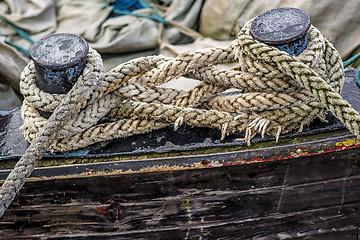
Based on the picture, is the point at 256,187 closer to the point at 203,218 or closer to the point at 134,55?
the point at 203,218

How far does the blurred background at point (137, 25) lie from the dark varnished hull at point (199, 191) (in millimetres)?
986

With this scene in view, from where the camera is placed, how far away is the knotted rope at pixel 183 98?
142 centimetres

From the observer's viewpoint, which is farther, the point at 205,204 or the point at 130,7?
the point at 130,7

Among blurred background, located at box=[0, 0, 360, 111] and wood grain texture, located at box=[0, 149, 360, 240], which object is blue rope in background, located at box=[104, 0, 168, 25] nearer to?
blurred background, located at box=[0, 0, 360, 111]

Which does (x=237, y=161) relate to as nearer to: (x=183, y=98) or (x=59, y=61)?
(x=183, y=98)

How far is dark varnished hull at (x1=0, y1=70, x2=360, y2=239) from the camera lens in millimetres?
1523

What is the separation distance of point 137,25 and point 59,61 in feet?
4.61

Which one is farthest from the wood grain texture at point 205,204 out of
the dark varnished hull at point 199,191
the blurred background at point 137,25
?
the blurred background at point 137,25

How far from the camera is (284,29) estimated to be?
1.44 m

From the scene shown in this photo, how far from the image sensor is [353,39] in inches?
103

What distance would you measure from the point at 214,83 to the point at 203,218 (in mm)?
563

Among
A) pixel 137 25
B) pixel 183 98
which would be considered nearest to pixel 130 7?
pixel 137 25

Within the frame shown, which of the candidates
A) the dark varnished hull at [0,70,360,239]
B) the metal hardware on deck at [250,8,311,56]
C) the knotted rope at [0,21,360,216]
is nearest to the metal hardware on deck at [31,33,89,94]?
the knotted rope at [0,21,360,216]

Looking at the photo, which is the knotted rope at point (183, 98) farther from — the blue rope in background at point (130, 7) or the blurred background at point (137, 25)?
the blue rope in background at point (130, 7)
